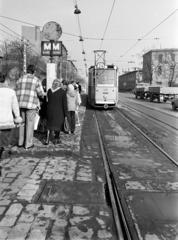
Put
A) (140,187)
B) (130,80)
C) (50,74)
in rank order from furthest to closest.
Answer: (130,80), (50,74), (140,187)

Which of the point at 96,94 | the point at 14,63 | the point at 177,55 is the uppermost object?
the point at 177,55

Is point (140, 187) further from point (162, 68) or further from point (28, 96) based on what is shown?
point (162, 68)

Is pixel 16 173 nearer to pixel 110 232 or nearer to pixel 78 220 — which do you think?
pixel 78 220

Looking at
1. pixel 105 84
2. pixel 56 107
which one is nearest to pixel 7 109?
pixel 56 107

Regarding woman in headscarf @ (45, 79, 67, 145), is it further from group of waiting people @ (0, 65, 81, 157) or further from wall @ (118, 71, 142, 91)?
wall @ (118, 71, 142, 91)

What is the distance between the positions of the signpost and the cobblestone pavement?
360 cm

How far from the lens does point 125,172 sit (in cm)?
670

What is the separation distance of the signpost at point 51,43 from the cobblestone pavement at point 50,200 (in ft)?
11.8

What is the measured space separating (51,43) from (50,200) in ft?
21.0

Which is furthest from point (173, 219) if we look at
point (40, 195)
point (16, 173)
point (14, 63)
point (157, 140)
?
point (14, 63)

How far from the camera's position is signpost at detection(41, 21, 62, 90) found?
32.9 feet

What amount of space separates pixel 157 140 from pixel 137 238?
24.1ft

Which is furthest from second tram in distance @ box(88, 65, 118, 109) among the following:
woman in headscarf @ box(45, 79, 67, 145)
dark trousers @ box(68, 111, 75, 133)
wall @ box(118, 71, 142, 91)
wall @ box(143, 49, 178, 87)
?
wall @ box(118, 71, 142, 91)

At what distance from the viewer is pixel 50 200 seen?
195 inches
